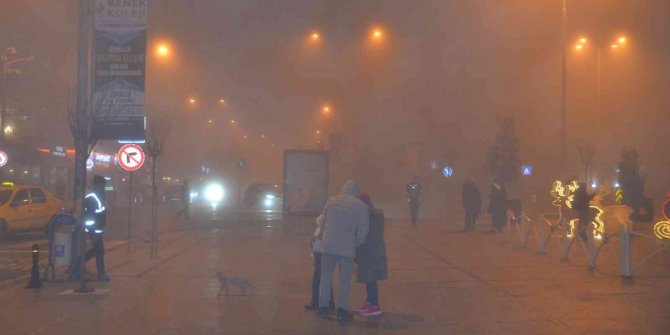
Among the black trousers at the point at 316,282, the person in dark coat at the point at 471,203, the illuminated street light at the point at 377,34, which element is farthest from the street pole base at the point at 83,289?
the illuminated street light at the point at 377,34

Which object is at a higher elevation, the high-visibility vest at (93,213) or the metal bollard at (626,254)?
the high-visibility vest at (93,213)

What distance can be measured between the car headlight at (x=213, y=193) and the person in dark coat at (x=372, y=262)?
4429cm

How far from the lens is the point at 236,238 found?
2145 centimetres

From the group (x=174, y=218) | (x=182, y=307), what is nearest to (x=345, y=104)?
(x=174, y=218)

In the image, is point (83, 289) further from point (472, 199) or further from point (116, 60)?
point (472, 199)

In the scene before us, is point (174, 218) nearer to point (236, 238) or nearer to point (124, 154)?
point (236, 238)

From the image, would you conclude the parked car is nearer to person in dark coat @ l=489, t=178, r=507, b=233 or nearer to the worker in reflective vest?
person in dark coat @ l=489, t=178, r=507, b=233

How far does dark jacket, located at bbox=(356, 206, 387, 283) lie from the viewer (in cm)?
928

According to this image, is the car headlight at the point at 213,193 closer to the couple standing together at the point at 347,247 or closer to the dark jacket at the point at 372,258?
the couple standing together at the point at 347,247

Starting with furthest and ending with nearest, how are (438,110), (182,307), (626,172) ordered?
(438,110) → (626,172) → (182,307)

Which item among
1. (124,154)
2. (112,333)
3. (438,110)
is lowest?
(112,333)

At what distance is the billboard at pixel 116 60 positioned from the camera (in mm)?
13492

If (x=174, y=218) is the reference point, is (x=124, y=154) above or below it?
above

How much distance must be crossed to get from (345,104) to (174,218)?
57.6 ft
